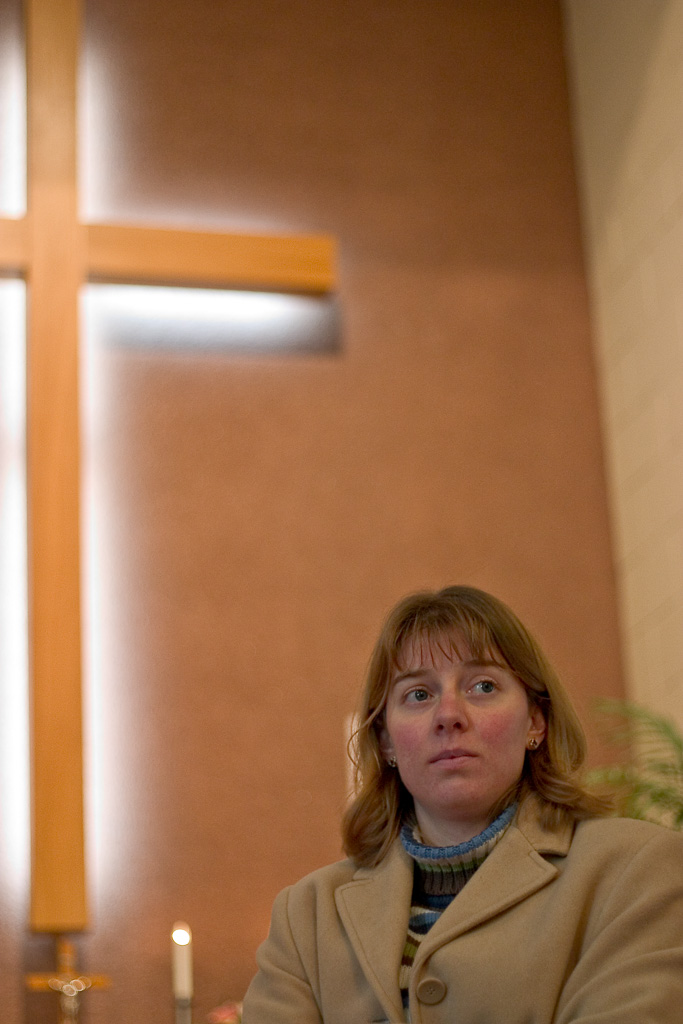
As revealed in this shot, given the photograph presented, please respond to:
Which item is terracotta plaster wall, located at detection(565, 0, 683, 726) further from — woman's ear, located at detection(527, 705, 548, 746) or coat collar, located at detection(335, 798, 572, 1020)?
coat collar, located at detection(335, 798, 572, 1020)

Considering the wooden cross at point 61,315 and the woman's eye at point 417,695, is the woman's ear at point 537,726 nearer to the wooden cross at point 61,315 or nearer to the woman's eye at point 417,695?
the woman's eye at point 417,695

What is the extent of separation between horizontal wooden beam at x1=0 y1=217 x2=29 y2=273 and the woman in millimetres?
2257

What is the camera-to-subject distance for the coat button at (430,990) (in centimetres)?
194

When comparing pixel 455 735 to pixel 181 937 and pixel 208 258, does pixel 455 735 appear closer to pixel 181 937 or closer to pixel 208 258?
pixel 181 937

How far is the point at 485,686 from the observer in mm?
2141

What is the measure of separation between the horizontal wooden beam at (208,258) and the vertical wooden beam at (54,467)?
0.30 ft

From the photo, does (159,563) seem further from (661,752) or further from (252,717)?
(661,752)

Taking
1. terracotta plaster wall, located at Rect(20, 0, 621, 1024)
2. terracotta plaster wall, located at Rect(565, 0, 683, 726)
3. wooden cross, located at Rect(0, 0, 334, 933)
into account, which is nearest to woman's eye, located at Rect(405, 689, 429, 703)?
wooden cross, located at Rect(0, 0, 334, 933)

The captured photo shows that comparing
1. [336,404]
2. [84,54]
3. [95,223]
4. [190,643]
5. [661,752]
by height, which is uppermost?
[84,54]

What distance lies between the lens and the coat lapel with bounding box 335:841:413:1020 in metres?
2.00

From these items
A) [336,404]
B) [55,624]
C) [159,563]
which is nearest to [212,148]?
[336,404]

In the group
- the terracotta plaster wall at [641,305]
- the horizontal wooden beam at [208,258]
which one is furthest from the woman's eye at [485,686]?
the horizontal wooden beam at [208,258]

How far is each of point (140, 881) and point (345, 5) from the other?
2.81 meters

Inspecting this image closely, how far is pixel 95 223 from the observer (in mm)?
4230
